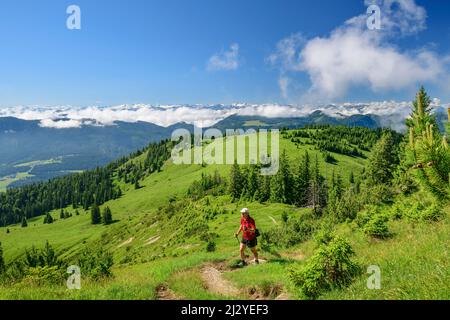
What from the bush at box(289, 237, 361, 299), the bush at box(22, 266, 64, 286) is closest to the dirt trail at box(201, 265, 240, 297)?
the bush at box(289, 237, 361, 299)

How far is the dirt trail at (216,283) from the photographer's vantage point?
47.2 ft

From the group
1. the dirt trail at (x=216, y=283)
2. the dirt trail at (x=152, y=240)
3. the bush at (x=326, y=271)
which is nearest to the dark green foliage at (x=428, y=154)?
the bush at (x=326, y=271)

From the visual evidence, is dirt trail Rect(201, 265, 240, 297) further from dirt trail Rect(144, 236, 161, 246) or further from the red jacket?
dirt trail Rect(144, 236, 161, 246)

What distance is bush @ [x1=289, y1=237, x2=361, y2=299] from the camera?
11617 mm

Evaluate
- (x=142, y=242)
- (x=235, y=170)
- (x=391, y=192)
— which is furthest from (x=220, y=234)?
(x=142, y=242)

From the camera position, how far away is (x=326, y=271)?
12.2 meters

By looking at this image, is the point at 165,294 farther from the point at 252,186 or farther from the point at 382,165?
the point at 252,186

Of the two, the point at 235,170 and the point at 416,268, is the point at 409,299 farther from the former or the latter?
the point at 235,170

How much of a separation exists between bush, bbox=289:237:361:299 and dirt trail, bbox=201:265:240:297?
123 inches

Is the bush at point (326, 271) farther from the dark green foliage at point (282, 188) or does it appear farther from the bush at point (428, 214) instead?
the dark green foliage at point (282, 188)

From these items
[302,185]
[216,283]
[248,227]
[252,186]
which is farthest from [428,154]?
[302,185]

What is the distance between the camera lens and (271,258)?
20969 mm

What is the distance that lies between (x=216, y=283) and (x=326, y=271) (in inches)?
239

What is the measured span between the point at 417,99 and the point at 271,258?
15.0 meters
